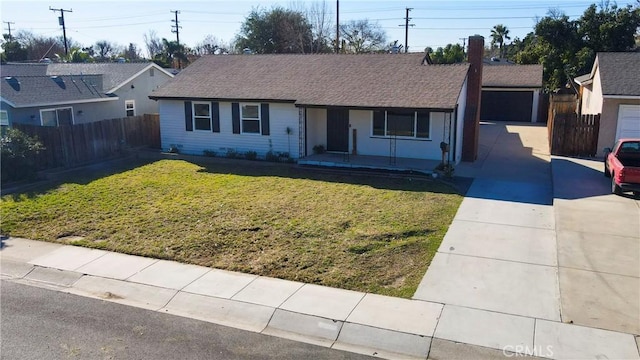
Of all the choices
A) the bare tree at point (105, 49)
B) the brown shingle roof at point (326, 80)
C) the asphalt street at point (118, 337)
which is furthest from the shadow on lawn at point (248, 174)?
the bare tree at point (105, 49)

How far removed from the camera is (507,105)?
1406 inches

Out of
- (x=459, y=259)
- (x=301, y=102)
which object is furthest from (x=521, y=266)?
(x=301, y=102)

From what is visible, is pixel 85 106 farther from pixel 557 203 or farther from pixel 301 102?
pixel 557 203

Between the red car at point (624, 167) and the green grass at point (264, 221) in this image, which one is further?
the red car at point (624, 167)

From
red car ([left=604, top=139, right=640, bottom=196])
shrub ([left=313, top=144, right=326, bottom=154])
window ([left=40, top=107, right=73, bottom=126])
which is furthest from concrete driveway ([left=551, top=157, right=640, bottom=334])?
window ([left=40, top=107, right=73, bottom=126])

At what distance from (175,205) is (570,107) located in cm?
2297

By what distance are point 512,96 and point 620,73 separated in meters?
15.1

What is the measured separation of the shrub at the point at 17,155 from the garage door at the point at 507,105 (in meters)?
29.0

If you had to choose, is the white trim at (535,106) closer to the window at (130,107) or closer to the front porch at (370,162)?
the front porch at (370,162)

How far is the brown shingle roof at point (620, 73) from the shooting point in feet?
64.2

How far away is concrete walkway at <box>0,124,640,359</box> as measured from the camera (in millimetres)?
7176

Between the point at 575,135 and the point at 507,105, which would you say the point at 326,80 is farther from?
Result: the point at 507,105

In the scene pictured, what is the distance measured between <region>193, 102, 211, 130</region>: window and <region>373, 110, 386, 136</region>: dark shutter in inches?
280

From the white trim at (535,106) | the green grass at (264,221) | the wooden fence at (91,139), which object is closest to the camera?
the green grass at (264,221)
